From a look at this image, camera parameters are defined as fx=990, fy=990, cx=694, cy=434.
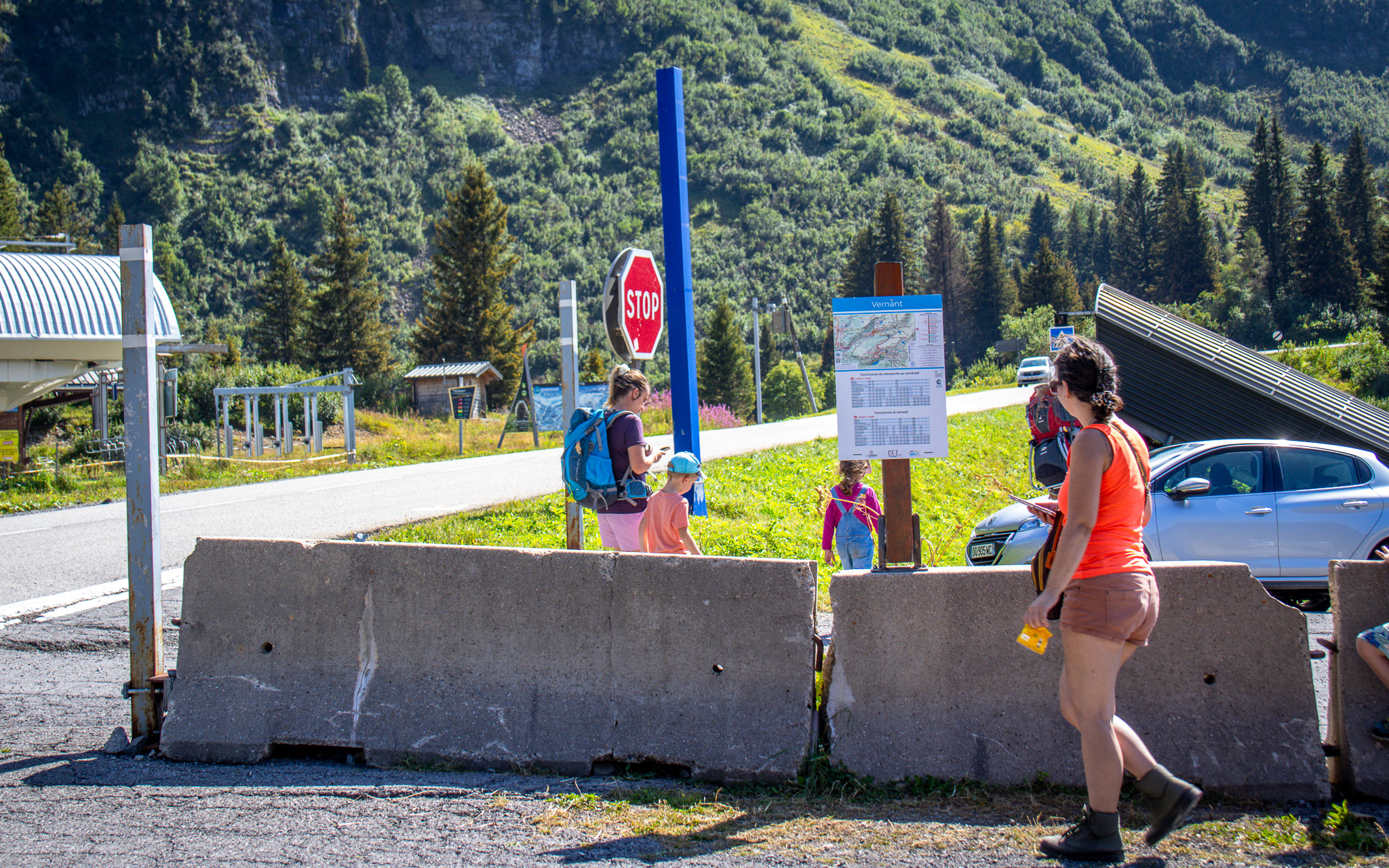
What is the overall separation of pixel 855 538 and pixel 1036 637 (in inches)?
125

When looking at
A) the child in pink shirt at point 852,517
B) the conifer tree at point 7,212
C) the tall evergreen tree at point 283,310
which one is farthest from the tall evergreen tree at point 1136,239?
the child in pink shirt at point 852,517

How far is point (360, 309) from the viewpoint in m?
59.5

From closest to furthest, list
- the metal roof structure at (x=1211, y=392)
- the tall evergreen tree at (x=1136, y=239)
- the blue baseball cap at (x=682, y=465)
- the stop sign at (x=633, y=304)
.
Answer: the blue baseball cap at (x=682, y=465), the stop sign at (x=633, y=304), the metal roof structure at (x=1211, y=392), the tall evergreen tree at (x=1136, y=239)

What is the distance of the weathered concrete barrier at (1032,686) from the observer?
4.14 metres

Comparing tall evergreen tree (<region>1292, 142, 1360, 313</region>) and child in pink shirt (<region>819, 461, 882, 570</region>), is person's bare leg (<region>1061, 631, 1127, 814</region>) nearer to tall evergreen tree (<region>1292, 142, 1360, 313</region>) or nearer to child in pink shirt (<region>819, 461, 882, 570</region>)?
child in pink shirt (<region>819, 461, 882, 570</region>)

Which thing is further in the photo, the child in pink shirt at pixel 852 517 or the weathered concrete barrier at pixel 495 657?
the child in pink shirt at pixel 852 517

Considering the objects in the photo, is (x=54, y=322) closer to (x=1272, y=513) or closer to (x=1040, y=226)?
(x=1272, y=513)

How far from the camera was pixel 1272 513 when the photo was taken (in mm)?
8180

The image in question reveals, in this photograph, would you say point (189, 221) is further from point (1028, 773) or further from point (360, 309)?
point (1028, 773)

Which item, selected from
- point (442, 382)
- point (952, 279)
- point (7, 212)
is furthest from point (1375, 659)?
point (952, 279)

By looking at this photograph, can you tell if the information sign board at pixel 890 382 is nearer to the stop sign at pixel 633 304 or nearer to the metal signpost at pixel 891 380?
the metal signpost at pixel 891 380

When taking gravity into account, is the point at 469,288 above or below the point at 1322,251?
below

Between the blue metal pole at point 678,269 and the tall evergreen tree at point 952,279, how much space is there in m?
95.2

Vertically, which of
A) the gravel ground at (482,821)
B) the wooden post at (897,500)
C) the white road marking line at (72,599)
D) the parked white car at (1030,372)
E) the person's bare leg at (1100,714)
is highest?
the parked white car at (1030,372)
